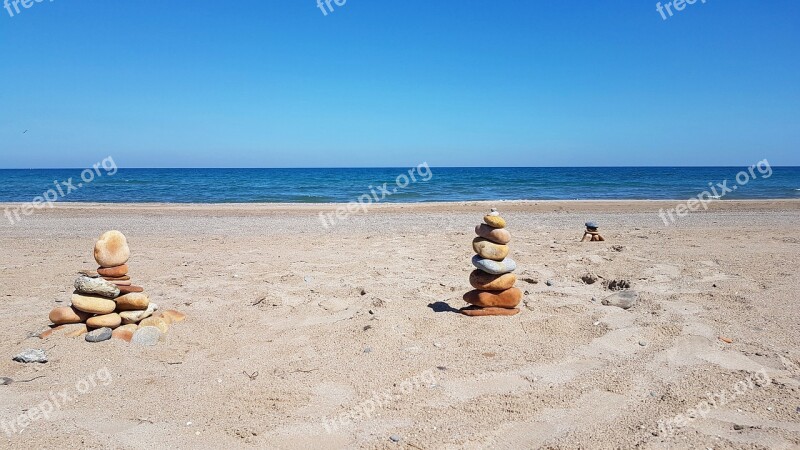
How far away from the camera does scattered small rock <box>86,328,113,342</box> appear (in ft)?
18.1

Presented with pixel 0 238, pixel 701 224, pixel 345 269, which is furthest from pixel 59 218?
pixel 701 224

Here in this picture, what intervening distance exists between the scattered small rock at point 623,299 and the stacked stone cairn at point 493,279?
1.39 metres

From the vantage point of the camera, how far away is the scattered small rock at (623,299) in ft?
22.2

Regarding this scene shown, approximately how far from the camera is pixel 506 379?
466 cm

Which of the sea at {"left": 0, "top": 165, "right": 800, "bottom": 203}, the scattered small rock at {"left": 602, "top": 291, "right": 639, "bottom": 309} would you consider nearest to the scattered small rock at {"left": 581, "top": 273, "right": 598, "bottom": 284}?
the scattered small rock at {"left": 602, "top": 291, "right": 639, "bottom": 309}

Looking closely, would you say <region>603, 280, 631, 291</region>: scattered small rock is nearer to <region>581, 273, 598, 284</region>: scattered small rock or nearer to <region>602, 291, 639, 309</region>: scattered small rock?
<region>581, 273, 598, 284</region>: scattered small rock

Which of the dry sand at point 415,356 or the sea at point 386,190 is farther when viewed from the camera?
the sea at point 386,190

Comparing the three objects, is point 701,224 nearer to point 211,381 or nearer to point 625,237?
point 625,237

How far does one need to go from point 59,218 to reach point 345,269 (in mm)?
14487

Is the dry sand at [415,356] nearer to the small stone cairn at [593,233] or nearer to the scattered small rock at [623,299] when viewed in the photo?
the scattered small rock at [623,299]

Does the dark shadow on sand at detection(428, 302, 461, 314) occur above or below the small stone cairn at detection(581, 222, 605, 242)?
below

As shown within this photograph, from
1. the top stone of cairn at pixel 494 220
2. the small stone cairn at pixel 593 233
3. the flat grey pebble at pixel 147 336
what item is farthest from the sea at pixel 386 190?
the flat grey pebble at pixel 147 336

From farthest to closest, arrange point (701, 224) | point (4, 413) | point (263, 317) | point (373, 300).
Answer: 1. point (701, 224)
2. point (373, 300)
3. point (263, 317)
4. point (4, 413)

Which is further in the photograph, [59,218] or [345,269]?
[59,218]
